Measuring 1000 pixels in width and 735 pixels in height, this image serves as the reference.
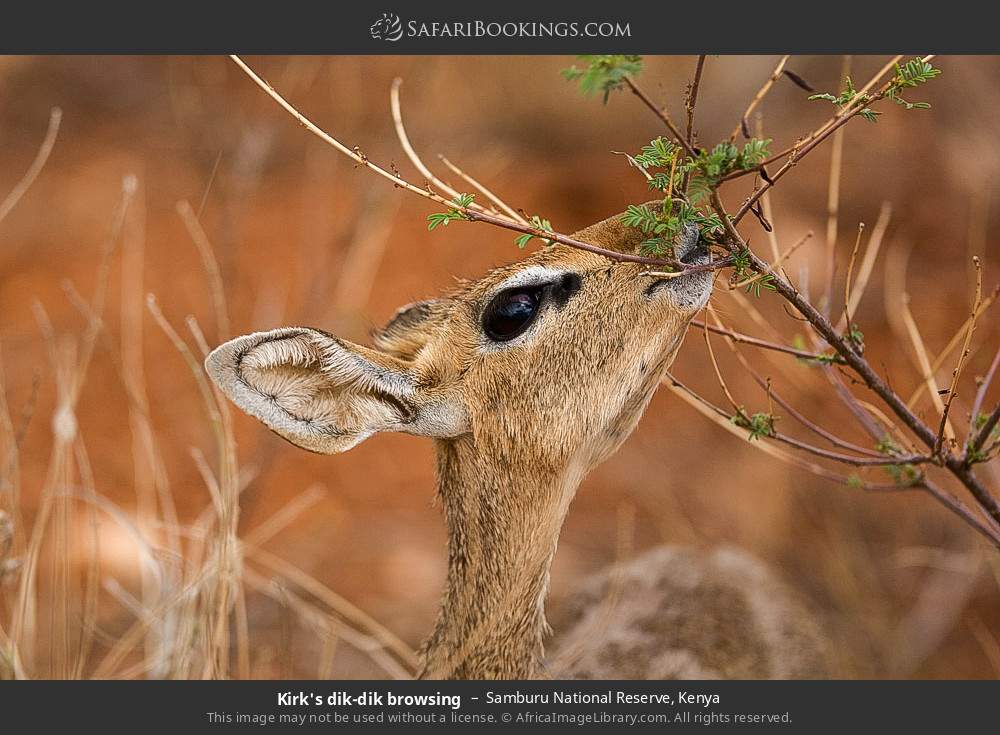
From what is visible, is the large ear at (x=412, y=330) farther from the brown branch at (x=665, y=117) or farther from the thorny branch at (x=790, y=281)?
the brown branch at (x=665, y=117)

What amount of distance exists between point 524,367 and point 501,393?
0.10 m

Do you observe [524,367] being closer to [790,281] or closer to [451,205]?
[790,281]

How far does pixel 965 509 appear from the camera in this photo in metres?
3.12

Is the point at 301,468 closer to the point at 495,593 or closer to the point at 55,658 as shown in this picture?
the point at 55,658

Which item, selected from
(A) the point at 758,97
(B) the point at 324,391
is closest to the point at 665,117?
(A) the point at 758,97

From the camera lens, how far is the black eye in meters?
3.15

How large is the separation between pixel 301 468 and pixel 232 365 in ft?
19.6

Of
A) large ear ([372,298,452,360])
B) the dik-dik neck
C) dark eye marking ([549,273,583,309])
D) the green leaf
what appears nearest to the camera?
the green leaf

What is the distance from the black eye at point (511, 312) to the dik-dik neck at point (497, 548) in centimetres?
34

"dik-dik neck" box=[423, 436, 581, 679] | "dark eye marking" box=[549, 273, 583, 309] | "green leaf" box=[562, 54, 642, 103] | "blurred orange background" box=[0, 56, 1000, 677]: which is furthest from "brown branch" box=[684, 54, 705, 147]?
Answer: "blurred orange background" box=[0, 56, 1000, 677]

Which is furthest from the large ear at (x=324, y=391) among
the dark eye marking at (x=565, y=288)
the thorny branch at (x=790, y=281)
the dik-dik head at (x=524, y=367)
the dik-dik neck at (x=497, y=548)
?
the thorny branch at (x=790, y=281)

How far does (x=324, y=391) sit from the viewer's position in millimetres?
2994

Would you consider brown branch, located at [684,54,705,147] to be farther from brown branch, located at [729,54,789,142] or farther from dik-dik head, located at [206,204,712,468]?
dik-dik head, located at [206,204,712,468]

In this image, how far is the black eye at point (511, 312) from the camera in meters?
3.15
